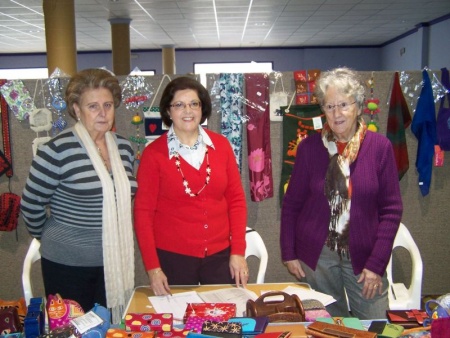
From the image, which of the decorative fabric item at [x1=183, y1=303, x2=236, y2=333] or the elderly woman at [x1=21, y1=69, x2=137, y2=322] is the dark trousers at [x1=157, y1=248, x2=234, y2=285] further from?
the decorative fabric item at [x1=183, y1=303, x2=236, y2=333]

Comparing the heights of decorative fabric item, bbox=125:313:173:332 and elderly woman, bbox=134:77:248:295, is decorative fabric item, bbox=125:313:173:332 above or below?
below

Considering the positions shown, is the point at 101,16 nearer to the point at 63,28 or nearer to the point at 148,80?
the point at 63,28

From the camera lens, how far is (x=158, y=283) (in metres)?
1.64

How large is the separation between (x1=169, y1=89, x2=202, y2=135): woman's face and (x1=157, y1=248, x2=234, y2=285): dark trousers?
0.54 metres

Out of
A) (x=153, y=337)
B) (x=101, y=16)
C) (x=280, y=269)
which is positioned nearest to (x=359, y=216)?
(x=153, y=337)

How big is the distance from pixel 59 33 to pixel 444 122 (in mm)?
5004

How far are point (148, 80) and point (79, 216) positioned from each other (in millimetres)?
1387

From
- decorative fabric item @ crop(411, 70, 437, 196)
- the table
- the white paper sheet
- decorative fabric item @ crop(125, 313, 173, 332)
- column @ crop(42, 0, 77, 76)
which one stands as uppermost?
column @ crop(42, 0, 77, 76)

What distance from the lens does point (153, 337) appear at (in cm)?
113

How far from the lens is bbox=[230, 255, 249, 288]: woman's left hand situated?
1734 millimetres

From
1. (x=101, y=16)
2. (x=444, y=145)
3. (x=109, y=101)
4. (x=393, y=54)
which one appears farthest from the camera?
(x=393, y=54)

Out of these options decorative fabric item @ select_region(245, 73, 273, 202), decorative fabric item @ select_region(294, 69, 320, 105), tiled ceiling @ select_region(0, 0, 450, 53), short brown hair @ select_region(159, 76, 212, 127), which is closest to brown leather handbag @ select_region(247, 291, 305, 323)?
short brown hair @ select_region(159, 76, 212, 127)

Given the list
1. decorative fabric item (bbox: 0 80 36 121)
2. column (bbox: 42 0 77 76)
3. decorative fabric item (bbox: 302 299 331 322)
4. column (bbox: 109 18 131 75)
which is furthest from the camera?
column (bbox: 109 18 131 75)

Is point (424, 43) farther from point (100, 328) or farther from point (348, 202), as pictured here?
point (100, 328)
